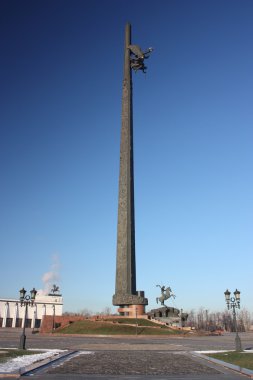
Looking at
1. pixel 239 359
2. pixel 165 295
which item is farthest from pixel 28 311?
pixel 239 359

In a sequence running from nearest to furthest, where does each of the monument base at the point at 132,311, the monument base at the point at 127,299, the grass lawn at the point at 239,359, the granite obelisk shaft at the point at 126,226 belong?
the grass lawn at the point at 239,359, the monument base at the point at 127,299, the monument base at the point at 132,311, the granite obelisk shaft at the point at 126,226

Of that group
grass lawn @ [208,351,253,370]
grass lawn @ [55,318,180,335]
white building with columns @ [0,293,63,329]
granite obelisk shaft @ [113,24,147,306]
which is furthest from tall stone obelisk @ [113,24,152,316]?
white building with columns @ [0,293,63,329]

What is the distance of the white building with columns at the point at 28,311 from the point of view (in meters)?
96.4

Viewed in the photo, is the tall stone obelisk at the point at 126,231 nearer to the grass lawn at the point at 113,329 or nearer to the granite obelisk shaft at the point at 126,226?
the granite obelisk shaft at the point at 126,226

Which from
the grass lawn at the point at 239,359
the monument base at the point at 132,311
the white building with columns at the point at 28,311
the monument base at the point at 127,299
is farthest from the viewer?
the white building with columns at the point at 28,311

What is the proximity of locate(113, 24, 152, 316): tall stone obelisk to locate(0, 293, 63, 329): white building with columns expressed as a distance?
51.0m

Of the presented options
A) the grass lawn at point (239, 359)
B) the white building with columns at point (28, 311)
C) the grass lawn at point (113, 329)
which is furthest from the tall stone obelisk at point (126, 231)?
the white building with columns at point (28, 311)

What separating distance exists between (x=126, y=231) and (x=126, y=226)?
2.64ft

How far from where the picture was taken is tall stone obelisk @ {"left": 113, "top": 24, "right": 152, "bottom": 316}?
2068 inches

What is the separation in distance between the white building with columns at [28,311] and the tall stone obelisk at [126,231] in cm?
5102

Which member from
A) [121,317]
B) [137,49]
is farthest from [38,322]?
[137,49]

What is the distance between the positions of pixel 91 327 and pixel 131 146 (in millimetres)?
30499

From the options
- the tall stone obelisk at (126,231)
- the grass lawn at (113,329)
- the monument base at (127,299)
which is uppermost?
the tall stone obelisk at (126,231)

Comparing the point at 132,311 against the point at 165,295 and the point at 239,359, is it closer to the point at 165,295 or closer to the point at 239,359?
the point at 165,295
